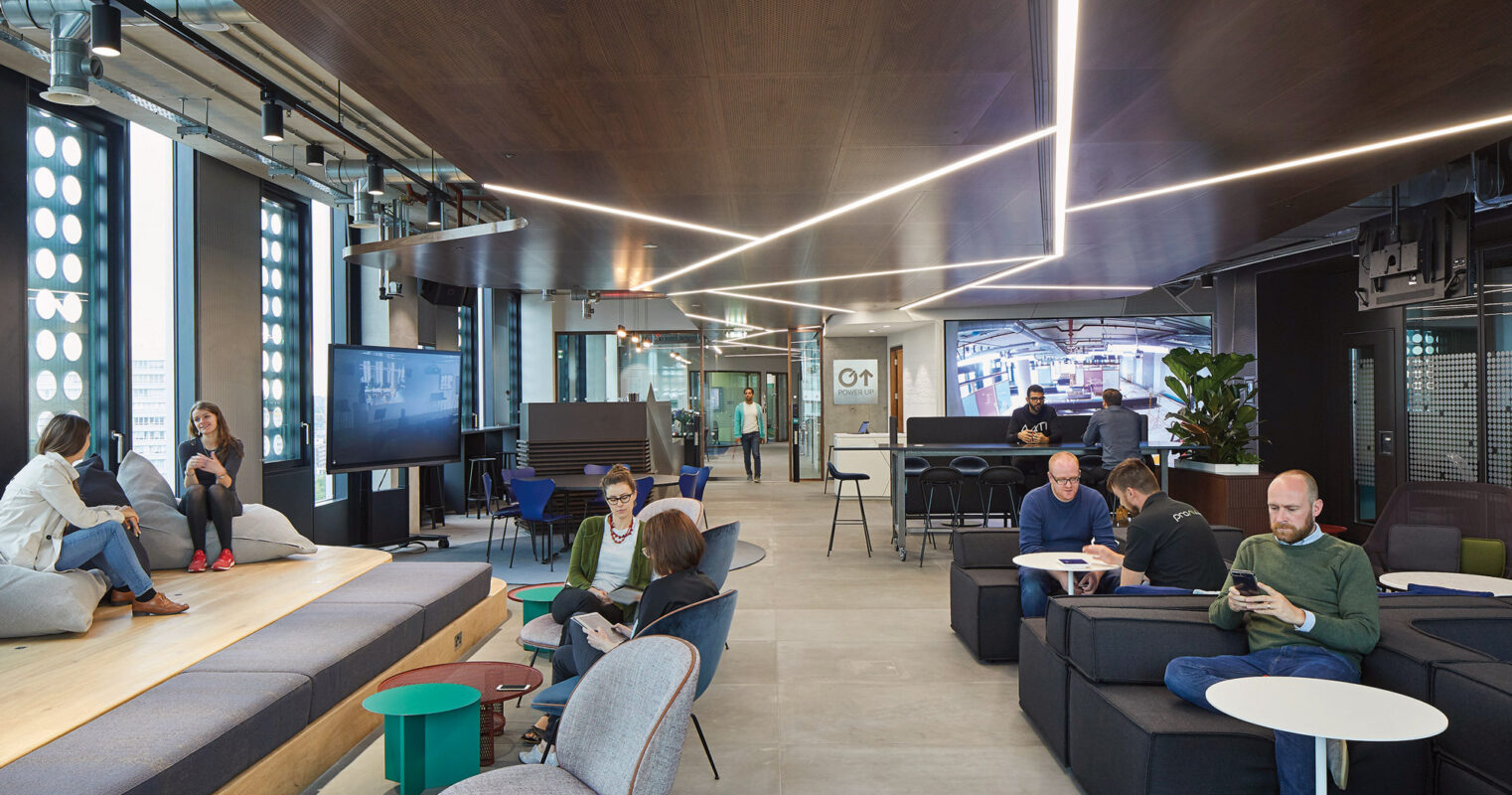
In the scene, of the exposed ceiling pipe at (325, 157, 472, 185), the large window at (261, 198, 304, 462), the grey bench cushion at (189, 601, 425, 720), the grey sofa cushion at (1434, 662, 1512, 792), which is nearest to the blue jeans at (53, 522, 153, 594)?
the grey bench cushion at (189, 601, 425, 720)

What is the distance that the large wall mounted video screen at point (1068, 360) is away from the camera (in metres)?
14.3

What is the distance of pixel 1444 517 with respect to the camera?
5.86 metres

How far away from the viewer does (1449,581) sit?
4.87 meters

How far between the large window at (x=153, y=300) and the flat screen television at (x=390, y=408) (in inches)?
53.4

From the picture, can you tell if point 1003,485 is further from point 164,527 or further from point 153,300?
point 153,300

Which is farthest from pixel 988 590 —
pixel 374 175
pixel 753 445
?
pixel 753 445

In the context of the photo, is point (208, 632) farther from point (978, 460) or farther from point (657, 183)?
point (978, 460)

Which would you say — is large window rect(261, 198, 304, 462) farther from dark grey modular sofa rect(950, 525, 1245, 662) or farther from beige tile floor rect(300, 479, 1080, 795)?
dark grey modular sofa rect(950, 525, 1245, 662)

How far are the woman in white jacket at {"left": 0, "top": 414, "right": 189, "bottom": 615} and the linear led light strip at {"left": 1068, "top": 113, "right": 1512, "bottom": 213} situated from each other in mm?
6293

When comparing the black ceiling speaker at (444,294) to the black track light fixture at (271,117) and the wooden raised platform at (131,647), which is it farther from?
the black track light fixture at (271,117)

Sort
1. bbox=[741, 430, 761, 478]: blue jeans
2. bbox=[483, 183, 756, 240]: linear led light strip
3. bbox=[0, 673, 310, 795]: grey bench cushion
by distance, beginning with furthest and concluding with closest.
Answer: bbox=[741, 430, 761, 478]: blue jeans
bbox=[483, 183, 756, 240]: linear led light strip
bbox=[0, 673, 310, 795]: grey bench cushion

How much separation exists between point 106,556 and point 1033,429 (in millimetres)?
8266

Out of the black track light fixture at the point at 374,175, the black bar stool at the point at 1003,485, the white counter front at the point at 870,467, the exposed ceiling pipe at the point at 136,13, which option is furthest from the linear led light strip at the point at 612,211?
the white counter front at the point at 870,467

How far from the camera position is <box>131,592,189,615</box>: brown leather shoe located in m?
4.63
